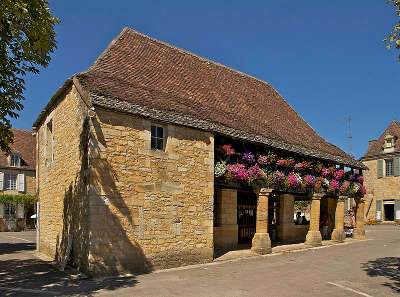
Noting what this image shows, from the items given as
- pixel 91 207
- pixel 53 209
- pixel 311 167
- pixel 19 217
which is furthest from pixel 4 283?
pixel 19 217

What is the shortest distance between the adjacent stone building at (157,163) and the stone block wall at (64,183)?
0.03 metres

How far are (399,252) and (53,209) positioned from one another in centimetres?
1183

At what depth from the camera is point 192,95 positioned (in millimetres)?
12852

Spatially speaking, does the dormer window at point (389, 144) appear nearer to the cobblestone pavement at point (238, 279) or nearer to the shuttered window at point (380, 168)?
the shuttered window at point (380, 168)

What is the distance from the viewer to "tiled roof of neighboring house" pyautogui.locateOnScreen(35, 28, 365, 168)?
33.9 feet

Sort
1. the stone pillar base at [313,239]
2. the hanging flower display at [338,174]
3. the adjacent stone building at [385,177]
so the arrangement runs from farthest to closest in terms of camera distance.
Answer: the adjacent stone building at [385,177] < the hanging flower display at [338,174] < the stone pillar base at [313,239]

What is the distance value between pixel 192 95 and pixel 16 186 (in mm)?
21502

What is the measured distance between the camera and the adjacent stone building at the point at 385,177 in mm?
29750

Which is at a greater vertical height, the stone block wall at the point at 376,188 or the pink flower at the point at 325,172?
the pink flower at the point at 325,172

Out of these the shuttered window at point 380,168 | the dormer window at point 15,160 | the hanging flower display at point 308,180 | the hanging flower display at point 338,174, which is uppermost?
the dormer window at point 15,160

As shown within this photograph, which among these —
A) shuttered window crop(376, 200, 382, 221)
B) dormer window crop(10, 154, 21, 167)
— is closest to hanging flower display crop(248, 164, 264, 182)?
shuttered window crop(376, 200, 382, 221)

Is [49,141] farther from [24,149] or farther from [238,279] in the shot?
[24,149]

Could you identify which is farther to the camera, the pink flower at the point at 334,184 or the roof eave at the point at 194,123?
the pink flower at the point at 334,184

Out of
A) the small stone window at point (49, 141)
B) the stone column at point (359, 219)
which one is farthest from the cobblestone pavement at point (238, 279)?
the stone column at point (359, 219)
